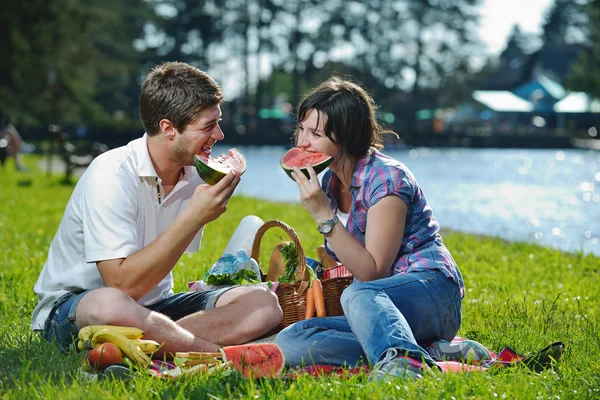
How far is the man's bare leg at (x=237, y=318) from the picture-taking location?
4398 millimetres

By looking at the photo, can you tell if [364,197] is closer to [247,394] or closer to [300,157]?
[300,157]

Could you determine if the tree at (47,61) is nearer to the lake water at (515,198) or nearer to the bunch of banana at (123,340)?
the lake water at (515,198)

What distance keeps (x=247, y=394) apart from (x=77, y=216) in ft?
4.55

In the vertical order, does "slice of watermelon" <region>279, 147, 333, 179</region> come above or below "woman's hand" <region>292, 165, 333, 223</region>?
above

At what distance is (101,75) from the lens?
180 feet

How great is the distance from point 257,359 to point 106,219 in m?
1.00

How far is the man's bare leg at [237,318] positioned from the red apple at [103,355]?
599 millimetres

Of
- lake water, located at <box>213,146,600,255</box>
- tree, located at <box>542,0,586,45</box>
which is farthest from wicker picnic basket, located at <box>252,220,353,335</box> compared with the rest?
tree, located at <box>542,0,586,45</box>

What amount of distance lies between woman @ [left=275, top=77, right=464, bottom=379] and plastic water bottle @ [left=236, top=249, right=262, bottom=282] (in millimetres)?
816

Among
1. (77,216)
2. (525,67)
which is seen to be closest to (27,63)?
(77,216)

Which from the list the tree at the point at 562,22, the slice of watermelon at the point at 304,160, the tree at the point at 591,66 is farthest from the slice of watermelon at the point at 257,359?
the tree at the point at 562,22

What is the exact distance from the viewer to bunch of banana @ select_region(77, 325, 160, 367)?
3883 millimetres

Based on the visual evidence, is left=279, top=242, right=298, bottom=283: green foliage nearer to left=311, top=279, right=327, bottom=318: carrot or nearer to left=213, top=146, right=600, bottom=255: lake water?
left=311, top=279, right=327, bottom=318: carrot

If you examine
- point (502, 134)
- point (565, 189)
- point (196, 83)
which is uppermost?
point (196, 83)
